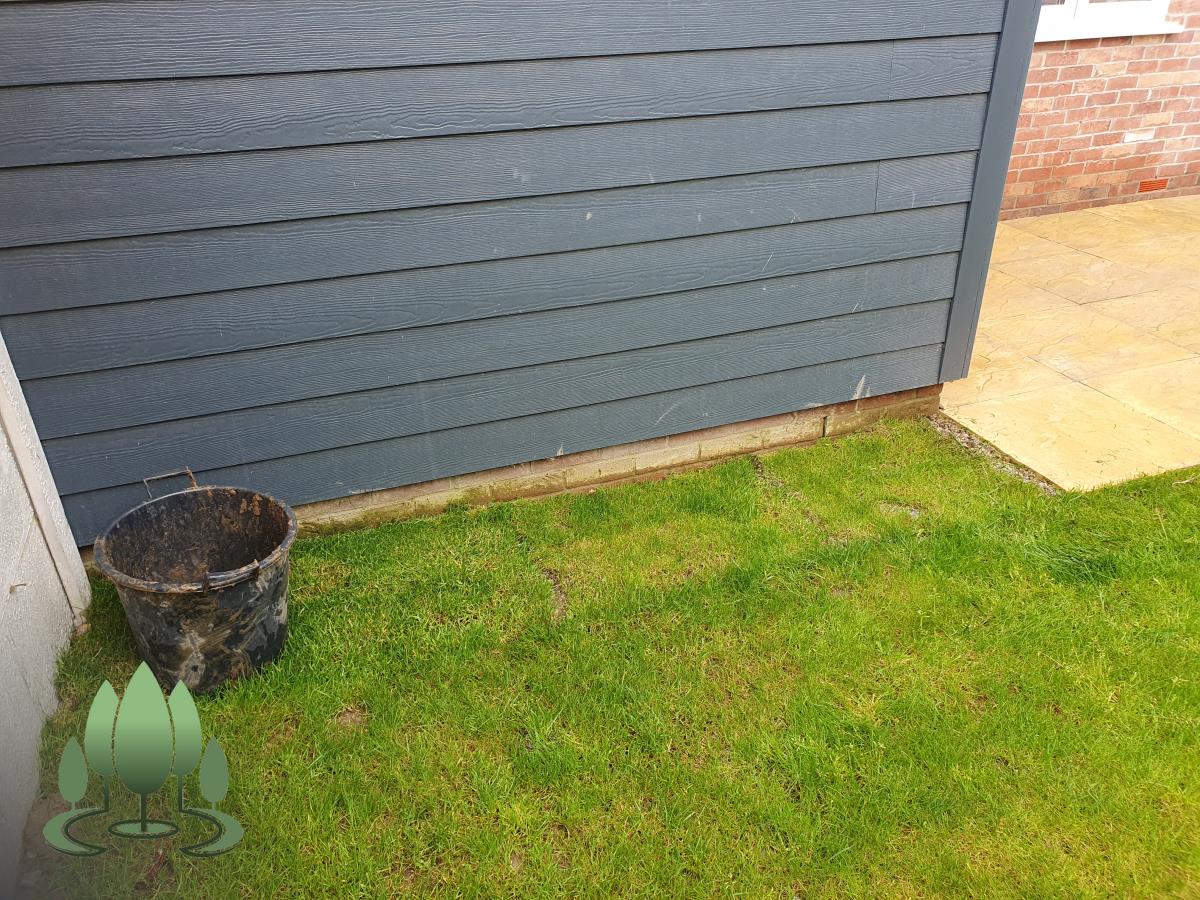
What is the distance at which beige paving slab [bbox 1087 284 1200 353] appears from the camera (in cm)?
411

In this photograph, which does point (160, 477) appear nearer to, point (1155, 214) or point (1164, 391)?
point (1164, 391)

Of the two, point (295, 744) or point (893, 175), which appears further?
point (893, 175)

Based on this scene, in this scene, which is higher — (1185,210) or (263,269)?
(263,269)

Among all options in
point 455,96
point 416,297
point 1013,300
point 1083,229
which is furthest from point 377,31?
point 1083,229

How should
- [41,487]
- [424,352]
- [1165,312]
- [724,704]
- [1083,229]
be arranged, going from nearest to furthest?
[724,704]
[41,487]
[424,352]
[1165,312]
[1083,229]

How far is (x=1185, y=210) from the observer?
598 centimetres

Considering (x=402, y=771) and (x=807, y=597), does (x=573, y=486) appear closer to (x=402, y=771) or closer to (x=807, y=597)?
(x=807, y=597)

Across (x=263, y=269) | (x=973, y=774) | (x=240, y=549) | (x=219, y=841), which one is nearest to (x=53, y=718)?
(x=240, y=549)

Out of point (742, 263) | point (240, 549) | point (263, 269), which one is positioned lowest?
point (240, 549)

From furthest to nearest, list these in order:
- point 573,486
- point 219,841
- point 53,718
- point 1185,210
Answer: point 1185,210 < point 573,486 < point 53,718 < point 219,841

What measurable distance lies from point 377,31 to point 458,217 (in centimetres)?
52

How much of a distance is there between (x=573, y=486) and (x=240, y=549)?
1161 mm

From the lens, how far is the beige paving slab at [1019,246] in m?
5.21

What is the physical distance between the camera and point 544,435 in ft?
9.86
